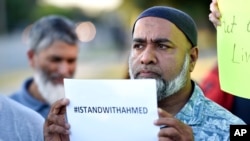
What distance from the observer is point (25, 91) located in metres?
6.10

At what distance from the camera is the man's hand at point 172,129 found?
3066 millimetres

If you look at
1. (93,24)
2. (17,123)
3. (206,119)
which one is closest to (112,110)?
(206,119)

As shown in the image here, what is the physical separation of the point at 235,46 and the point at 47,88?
122 inches

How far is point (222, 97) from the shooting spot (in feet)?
16.4

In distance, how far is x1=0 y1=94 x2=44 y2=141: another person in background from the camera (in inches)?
149

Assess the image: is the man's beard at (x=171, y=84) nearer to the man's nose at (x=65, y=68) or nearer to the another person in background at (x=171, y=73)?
the another person in background at (x=171, y=73)

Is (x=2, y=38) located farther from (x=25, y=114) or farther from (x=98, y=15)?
(x=25, y=114)

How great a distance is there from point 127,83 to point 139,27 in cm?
39

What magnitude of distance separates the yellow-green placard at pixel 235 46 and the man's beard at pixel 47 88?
2.89m

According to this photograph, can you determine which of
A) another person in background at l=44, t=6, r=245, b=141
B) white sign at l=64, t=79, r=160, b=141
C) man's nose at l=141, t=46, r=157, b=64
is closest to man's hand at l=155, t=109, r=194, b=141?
white sign at l=64, t=79, r=160, b=141

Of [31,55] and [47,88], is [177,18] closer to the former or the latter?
[47,88]

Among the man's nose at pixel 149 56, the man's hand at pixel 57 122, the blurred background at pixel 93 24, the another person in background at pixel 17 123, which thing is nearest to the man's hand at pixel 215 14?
the man's nose at pixel 149 56

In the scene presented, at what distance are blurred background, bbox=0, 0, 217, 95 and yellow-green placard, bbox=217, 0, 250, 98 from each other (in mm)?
29437

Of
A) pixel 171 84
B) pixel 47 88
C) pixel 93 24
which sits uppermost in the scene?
pixel 171 84
